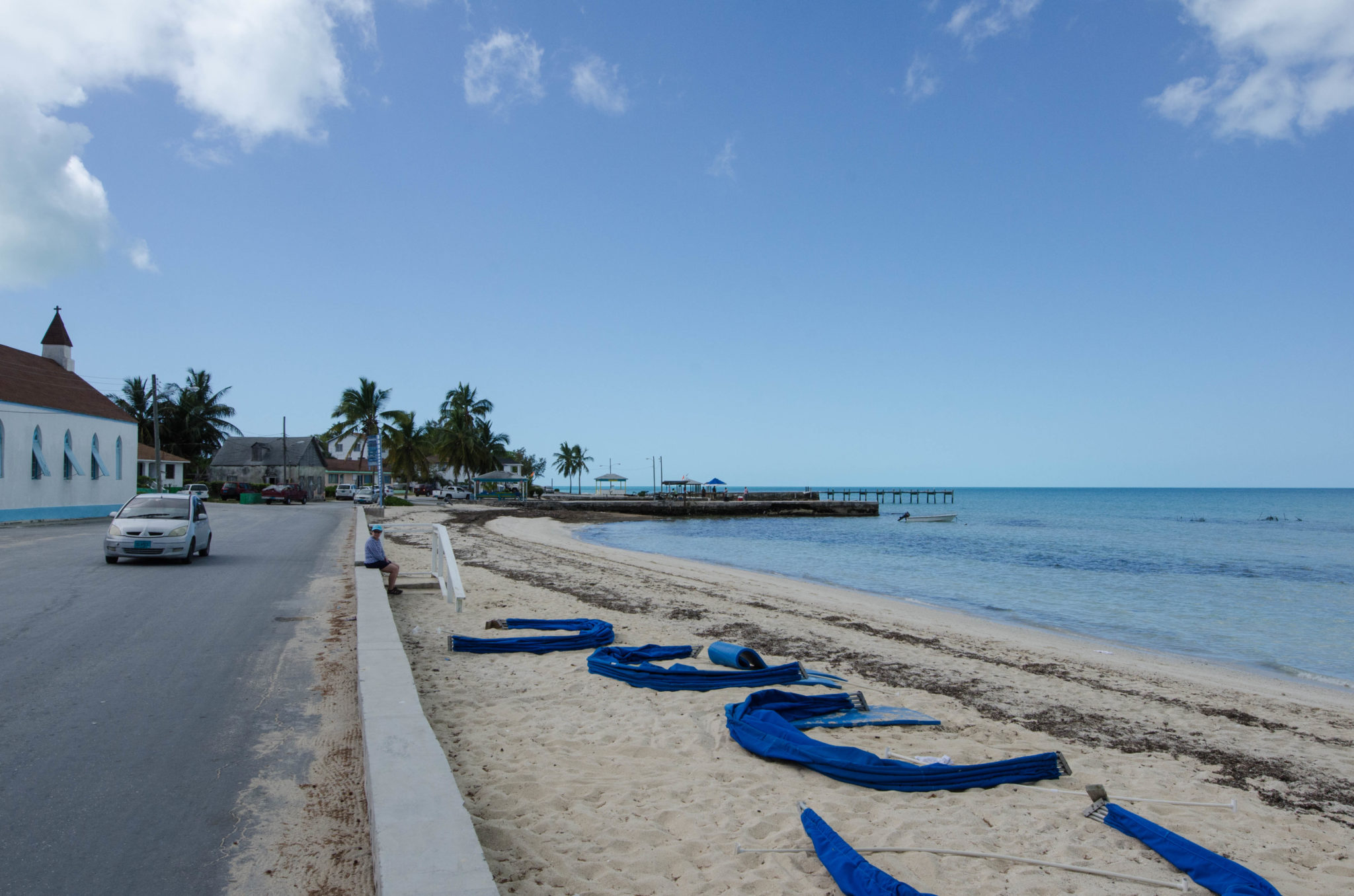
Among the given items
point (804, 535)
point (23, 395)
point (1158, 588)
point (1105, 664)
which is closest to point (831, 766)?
point (1105, 664)

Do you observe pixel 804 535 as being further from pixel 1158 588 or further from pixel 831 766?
pixel 831 766

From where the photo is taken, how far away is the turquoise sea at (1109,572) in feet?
49.4

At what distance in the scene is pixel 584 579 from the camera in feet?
58.0

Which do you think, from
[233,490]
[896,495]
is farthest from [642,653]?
[896,495]

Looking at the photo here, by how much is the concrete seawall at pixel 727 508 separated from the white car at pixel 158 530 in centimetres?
5386

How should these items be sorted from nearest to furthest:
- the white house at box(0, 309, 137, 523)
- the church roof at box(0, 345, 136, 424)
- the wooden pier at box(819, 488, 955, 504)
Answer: the white house at box(0, 309, 137, 523) < the church roof at box(0, 345, 136, 424) < the wooden pier at box(819, 488, 955, 504)

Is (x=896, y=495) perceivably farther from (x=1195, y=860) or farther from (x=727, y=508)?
(x=1195, y=860)

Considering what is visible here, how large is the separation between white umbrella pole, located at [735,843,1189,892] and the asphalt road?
2.71 metres

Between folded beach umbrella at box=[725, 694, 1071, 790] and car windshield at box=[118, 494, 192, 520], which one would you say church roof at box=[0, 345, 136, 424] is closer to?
car windshield at box=[118, 494, 192, 520]

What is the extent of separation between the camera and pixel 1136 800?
16.3 ft

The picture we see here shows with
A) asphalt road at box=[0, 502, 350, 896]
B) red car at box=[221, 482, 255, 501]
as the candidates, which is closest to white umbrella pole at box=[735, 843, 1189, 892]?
asphalt road at box=[0, 502, 350, 896]

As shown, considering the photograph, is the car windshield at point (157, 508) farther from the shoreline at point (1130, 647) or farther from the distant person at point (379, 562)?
the shoreline at point (1130, 647)

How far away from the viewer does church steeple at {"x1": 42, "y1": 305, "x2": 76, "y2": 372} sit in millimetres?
37094

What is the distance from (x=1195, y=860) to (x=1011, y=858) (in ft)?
3.10
